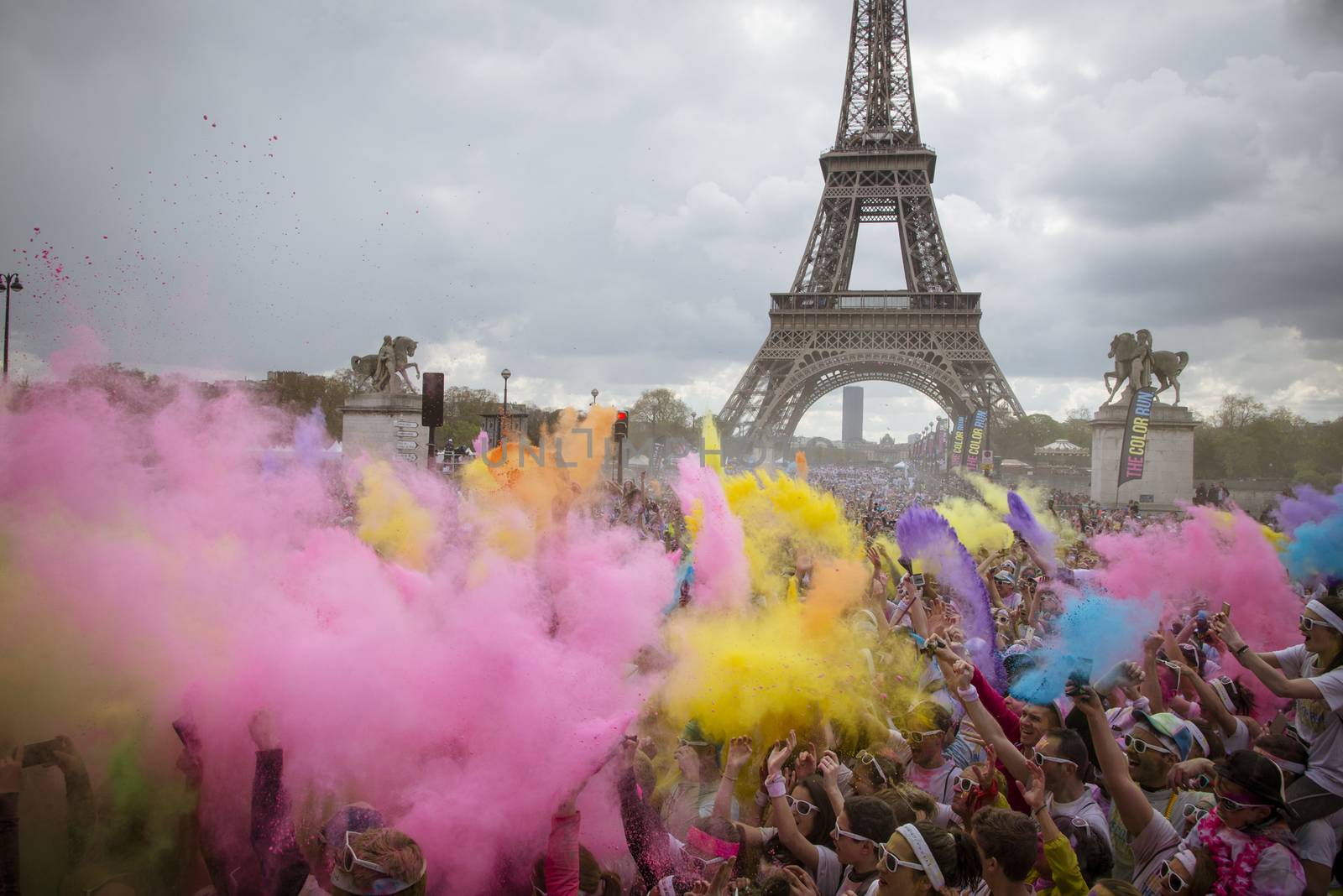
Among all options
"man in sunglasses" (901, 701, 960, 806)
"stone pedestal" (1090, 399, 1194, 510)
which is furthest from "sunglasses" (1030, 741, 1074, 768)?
"stone pedestal" (1090, 399, 1194, 510)

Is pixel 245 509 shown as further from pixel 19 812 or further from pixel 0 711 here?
pixel 19 812

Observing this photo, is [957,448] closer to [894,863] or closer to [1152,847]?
[1152,847]

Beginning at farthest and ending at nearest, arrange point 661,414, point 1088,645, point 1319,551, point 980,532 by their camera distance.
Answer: point 661,414 < point 980,532 < point 1319,551 < point 1088,645

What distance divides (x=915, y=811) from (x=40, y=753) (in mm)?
4094

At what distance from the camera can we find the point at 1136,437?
24266 millimetres

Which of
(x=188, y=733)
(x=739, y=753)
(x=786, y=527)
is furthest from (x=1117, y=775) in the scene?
(x=786, y=527)

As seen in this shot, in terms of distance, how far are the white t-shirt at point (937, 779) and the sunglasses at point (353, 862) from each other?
2.92 m

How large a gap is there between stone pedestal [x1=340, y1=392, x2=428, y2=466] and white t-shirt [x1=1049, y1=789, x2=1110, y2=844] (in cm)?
2256

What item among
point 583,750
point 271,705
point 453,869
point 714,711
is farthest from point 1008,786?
point 271,705

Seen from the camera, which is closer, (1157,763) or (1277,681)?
(1277,681)

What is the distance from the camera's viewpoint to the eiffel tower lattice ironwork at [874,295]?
5522 cm

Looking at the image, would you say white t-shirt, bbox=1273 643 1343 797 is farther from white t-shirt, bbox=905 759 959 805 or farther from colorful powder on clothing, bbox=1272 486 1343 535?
colorful powder on clothing, bbox=1272 486 1343 535

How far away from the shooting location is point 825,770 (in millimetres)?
4066

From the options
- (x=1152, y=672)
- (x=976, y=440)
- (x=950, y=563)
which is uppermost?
(x=976, y=440)
